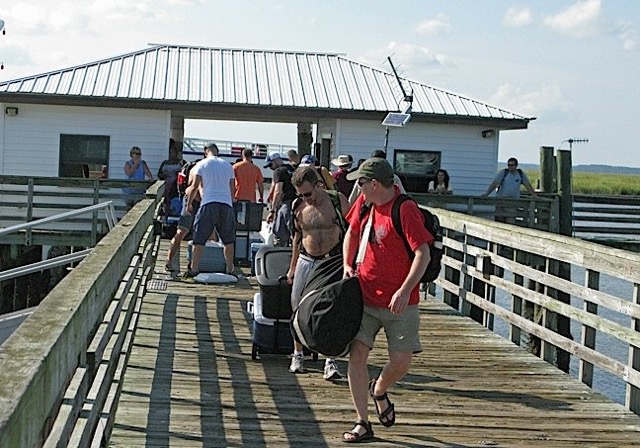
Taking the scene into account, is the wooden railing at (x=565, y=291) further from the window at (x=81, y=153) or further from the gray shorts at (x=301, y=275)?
the window at (x=81, y=153)

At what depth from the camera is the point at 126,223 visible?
8133 millimetres

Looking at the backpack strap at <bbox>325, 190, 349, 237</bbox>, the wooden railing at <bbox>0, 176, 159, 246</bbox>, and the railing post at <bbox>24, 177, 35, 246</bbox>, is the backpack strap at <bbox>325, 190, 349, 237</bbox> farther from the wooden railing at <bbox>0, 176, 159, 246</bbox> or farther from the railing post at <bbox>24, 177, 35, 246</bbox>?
the railing post at <bbox>24, 177, 35, 246</bbox>

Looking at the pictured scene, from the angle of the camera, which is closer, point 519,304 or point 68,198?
point 519,304

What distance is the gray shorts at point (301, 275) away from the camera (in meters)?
7.44

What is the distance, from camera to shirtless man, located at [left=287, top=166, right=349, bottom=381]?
746 cm

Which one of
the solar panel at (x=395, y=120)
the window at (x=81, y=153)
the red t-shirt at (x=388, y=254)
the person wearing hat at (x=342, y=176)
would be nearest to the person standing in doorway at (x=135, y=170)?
the window at (x=81, y=153)

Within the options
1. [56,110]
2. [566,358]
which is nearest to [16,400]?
[566,358]

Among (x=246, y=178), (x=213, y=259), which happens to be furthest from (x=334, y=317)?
(x=246, y=178)

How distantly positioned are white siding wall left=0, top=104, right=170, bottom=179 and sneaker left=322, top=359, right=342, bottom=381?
47.7 feet

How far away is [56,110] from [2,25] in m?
2.16

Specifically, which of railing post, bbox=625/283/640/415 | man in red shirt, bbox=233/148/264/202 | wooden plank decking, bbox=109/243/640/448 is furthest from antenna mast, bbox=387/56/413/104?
railing post, bbox=625/283/640/415

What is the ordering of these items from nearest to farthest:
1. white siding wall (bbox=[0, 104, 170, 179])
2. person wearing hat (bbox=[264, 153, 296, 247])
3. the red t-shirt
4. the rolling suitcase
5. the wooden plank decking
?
the red t-shirt, the wooden plank decking, the rolling suitcase, person wearing hat (bbox=[264, 153, 296, 247]), white siding wall (bbox=[0, 104, 170, 179])

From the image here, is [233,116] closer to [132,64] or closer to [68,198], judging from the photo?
[132,64]

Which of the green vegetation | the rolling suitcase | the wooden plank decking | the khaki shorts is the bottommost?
the wooden plank decking
